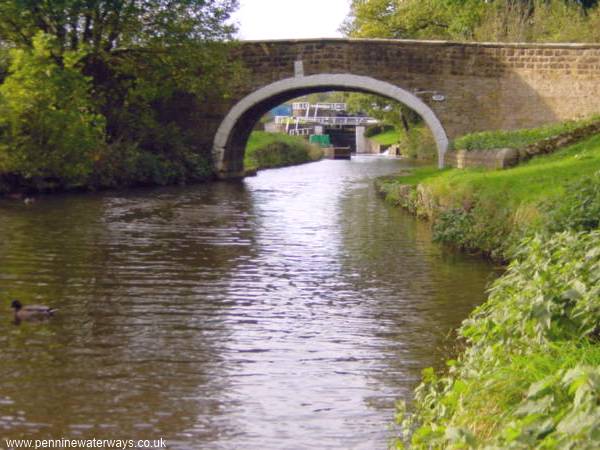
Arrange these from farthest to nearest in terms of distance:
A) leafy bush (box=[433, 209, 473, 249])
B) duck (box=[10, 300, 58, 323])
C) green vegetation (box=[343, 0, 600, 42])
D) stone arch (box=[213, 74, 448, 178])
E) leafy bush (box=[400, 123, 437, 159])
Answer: leafy bush (box=[400, 123, 437, 159]) < green vegetation (box=[343, 0, 600, 42]) < stone arch (box=[213, 74, 448, 178]) < leafy bush (box=[433, 209, 473, 249]) < duck (box=[10, 300, 58, 323])

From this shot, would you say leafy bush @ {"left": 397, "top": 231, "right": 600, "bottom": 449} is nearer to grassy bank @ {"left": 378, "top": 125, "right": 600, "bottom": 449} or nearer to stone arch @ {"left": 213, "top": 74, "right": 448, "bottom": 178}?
grassy bank @ {"left": 378, "top": 125, "right": 600, "bottom": 449}

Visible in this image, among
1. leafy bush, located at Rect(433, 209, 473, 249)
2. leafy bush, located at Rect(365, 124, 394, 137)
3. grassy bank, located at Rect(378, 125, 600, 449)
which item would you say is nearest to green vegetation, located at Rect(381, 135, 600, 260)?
leafy bush, located at Rect(433, 209, 473, 249)

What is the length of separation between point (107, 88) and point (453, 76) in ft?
29.6

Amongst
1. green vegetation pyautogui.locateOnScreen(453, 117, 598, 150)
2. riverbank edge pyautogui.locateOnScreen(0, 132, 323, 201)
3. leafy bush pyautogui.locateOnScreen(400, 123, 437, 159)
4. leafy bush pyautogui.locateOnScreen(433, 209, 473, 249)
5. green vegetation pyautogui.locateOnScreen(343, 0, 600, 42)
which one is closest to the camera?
leafy bush pyautogui.locateOnScreen(433, 209, 473, 249)

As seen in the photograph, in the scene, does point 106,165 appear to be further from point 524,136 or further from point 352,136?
point 352,136

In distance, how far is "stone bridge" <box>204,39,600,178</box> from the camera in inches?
1126

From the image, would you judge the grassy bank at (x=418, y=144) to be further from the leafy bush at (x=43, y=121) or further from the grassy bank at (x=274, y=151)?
the leafy bush at (x=43, y=121)

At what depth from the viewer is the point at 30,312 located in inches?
360

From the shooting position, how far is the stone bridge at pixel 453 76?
93.9 ft

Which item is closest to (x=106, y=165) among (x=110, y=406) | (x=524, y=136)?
(x=524, y=136)

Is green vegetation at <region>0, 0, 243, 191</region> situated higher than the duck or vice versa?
green vegetation at <region>0, 0, 243, 191</region>

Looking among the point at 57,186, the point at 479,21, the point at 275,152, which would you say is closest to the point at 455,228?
the point at 57,186

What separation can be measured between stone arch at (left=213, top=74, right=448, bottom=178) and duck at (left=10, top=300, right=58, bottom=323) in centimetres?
2058

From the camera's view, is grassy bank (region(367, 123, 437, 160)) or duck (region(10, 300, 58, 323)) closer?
duck (region(10, 300, 58, 323))
